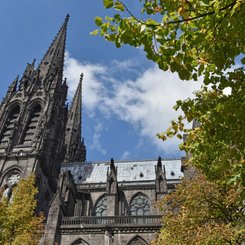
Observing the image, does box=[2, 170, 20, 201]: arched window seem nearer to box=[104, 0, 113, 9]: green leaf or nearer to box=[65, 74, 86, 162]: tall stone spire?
box=[65, 74, 86, 162]: tall stone spire

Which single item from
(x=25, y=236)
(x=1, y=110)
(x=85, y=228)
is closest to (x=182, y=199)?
(x=25, y=236)

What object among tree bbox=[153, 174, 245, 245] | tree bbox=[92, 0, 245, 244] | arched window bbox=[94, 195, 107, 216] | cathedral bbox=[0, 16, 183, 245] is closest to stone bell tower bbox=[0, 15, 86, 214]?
cathedral bbox=[0, 16, 183, 245]

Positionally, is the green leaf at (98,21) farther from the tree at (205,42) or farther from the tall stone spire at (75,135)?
the tall stone spire at (75,135)

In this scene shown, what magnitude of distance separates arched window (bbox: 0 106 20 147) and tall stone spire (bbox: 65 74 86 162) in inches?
490

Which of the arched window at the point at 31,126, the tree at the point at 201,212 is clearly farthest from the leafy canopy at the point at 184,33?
the arched window at the point at 31,126

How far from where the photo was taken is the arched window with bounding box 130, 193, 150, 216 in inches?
1208

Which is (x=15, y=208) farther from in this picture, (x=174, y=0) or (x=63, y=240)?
(x=174, y=0)

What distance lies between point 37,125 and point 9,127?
351 cm

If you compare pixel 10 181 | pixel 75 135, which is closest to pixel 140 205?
pixel 10 181

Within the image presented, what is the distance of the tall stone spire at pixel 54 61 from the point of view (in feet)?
152

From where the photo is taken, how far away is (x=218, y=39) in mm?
4332

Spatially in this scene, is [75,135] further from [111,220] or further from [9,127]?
[111,220]

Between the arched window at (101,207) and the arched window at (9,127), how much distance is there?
499 inches

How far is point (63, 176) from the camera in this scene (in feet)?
99.1
